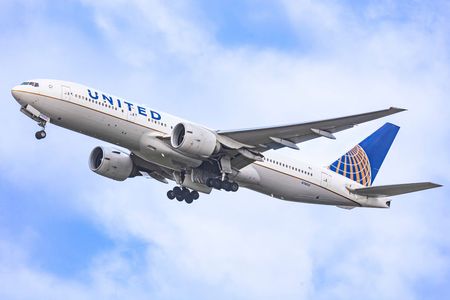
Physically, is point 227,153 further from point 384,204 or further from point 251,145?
point 384,204

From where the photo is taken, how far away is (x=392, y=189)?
4928 centimetres

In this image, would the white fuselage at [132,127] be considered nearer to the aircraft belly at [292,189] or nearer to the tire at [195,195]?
the aircraft belly at [292,189]

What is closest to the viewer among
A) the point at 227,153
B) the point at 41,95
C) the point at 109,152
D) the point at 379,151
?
the point at 41,95

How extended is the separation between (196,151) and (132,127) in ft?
10.9

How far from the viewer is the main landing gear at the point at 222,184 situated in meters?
47.6

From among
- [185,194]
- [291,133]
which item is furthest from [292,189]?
[185,194]

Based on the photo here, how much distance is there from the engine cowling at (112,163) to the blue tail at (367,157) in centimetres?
1152

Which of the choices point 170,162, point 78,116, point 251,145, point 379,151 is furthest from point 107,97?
point 379,151

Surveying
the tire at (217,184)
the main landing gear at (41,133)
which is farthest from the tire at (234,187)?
the main landing gear at (41,133)

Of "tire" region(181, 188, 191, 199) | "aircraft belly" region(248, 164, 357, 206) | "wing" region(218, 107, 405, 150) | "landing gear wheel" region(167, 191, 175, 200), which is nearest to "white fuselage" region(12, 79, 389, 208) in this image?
"aircraft belly" region(248, 164, 357, 206)

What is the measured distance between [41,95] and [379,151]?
71.7 feet

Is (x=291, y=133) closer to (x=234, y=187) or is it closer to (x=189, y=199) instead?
(x=234, y=187)

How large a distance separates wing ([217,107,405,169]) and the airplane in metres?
0.05

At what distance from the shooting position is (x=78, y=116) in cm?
4406
